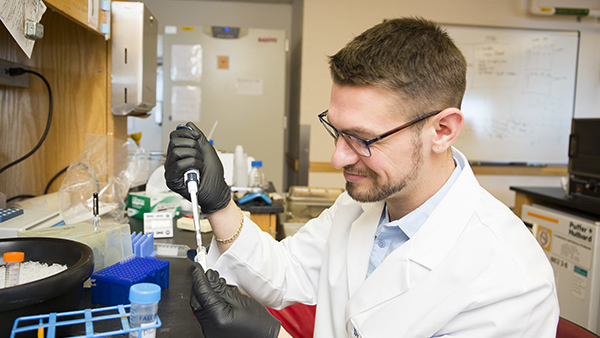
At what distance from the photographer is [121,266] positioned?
37.3 inches

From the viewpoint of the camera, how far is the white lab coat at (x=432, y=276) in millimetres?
800

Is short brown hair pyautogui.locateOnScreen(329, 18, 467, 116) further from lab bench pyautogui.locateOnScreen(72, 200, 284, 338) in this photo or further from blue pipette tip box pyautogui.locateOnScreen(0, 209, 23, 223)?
blue pipette tip box pyautogui.locateOnScreen(0, 209, 23, 223)

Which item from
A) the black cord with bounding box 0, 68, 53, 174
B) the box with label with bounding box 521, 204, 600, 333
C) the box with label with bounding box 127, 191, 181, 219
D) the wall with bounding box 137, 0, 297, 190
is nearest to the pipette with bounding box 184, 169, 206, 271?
the box with label with bounding box 127, 191, 181, 219

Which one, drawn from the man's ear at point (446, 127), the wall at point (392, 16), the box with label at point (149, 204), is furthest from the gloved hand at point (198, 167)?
the wall at point (392, 16)

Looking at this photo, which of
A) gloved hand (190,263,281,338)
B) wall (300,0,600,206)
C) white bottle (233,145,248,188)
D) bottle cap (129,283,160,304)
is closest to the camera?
bottle cap (129,283,160,304)

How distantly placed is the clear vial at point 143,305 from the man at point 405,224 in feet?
1.13

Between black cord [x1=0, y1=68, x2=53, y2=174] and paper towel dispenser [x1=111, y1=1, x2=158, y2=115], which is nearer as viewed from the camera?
black cord [x1=0, y1=68, x2=53, y2=174]

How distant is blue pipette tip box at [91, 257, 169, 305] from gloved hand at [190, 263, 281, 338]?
20 cm

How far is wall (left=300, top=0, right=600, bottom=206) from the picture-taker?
11.9 ft

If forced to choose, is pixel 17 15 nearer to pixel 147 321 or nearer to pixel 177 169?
pixel 177 169

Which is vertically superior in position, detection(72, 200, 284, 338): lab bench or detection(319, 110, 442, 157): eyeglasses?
detection(319, 110, 442, 157): eyeglasses

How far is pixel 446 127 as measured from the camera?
0.96 metres

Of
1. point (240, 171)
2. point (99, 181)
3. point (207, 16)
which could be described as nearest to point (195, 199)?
point (99, 181)

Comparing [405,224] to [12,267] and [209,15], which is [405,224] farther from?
[209,15]
